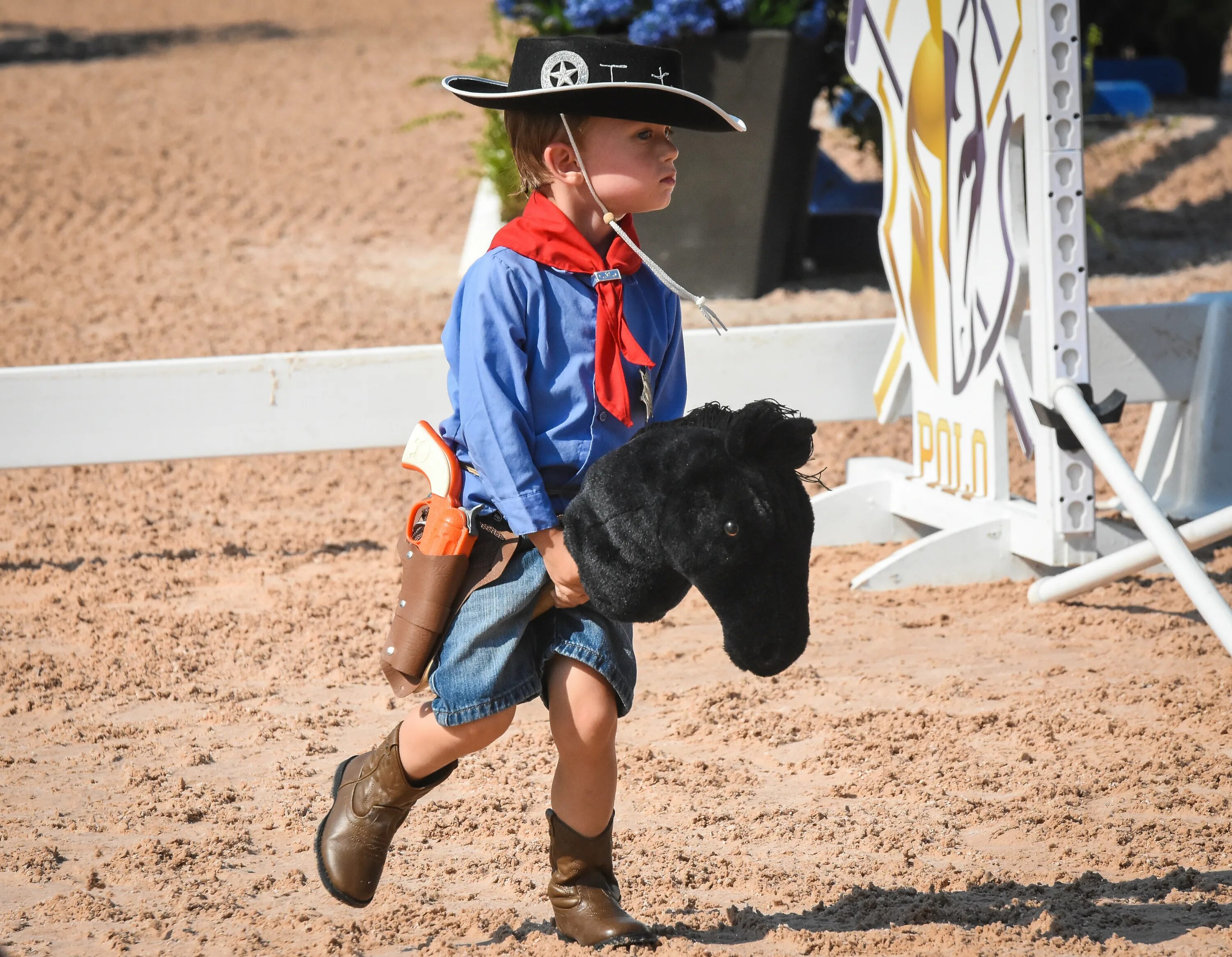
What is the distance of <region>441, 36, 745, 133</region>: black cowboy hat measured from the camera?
2074 millimetres

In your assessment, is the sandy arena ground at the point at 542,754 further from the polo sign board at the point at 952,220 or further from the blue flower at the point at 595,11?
the blue flower at the point at 595,11

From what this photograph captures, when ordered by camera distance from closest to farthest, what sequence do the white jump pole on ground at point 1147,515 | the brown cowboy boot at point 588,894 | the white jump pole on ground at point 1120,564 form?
the brown cowboy boot at point 588,894 < the white jump pole on ground at point 1147,515 < the white jump pole on ground at point 1120,564

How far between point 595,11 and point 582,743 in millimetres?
5674

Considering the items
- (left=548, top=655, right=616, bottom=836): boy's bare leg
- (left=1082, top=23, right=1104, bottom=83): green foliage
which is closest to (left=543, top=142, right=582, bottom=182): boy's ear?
(left=548, top=655, right=616, bottom=836): boy's bare leg

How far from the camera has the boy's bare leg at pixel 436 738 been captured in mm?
2207

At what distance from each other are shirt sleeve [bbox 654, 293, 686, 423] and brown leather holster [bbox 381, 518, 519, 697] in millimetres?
344

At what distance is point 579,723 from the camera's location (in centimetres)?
217

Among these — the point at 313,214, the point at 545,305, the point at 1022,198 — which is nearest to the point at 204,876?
the point at 545,305

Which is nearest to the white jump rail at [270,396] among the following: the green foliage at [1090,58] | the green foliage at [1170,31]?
the green foliage at [1090,58]

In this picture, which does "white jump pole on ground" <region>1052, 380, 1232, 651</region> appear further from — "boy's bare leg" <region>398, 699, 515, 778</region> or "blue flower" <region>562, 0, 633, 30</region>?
"blue flower" <region>562, 0, 633, 30</region>

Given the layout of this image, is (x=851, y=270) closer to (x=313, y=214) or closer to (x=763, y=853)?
(x=313, y=214)

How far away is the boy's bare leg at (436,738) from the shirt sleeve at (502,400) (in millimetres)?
354

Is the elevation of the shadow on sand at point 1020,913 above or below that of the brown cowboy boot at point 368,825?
below

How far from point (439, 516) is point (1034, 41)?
7.87 feet
